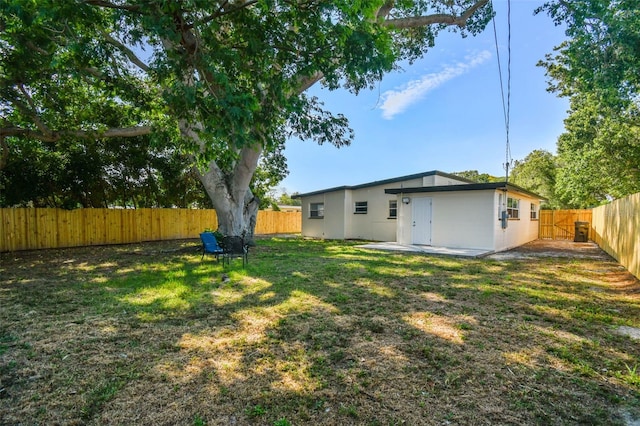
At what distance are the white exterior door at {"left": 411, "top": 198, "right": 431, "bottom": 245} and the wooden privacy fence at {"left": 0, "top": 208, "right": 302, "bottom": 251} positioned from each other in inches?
444

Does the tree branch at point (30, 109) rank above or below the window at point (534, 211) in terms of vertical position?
above

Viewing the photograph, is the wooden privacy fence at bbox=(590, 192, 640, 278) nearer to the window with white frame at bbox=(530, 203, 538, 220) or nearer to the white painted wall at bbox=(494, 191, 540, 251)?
the white painted wall at bbox=(494, 191, 540, 251)

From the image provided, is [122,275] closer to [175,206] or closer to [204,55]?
[204,55]

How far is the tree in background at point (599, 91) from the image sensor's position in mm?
6770

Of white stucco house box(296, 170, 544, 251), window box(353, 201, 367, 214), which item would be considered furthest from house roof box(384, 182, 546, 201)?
window box(353, 201, 367, 214)

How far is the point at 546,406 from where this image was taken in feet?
7.56

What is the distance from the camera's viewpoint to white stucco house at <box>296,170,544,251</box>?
11203 millimetres

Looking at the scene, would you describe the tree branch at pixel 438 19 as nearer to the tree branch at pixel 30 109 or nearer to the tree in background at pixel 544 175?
the tree branch at pixel 30 109

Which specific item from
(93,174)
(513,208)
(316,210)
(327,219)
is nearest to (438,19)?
(513,208)

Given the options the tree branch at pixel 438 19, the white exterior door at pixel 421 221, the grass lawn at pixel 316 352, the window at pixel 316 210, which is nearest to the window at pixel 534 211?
the white exterior door at pixel 421 221

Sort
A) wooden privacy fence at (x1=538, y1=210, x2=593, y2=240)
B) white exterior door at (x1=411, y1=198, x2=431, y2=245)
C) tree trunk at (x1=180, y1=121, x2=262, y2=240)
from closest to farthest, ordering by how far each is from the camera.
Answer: tree trunk at (x1=180, y1=121, x2=262, y2=240) → white exterior door at (x1=411, y1=198, x2=431, y2=245) → wooden privacy fence at (x1=538, y1=210, x2=593, y2=240)

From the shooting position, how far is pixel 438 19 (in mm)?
10055

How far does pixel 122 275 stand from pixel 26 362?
436 centimetres

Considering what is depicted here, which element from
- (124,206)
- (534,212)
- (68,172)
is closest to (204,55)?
(68,172)
